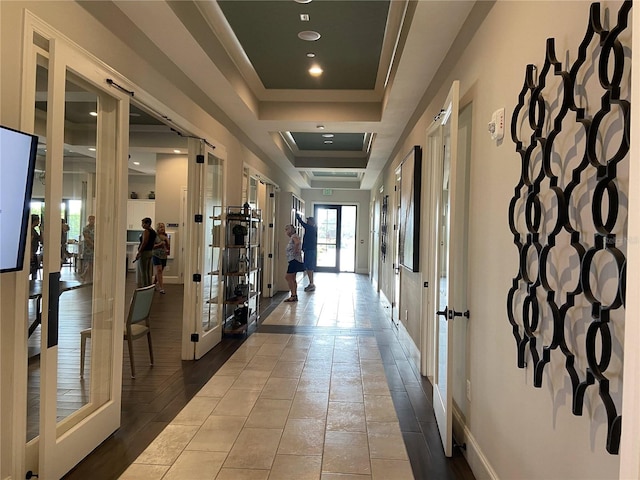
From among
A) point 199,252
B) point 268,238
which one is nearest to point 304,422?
point 199,252

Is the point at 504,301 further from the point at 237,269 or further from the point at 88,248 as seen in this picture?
the point at 237,269

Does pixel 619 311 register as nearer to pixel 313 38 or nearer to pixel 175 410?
pixel 175 410

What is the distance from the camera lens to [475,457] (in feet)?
8.10

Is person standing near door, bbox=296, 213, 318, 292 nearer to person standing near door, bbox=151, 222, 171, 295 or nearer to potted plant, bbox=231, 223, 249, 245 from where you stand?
person standing near door, bbox=151, 222, 171, 295

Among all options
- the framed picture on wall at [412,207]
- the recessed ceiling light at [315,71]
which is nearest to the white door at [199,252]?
the recessed ceiling light at [315,71]

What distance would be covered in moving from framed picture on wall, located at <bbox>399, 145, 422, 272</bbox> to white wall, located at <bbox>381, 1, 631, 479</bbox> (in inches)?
54.8

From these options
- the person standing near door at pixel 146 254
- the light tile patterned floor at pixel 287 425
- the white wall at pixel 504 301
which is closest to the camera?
the white wall at pixel 504 301

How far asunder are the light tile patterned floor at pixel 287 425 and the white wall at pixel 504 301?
704mm

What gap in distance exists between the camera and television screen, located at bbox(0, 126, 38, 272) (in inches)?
70.4

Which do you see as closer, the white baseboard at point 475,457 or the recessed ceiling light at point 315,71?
the white baseboard at point 475,457

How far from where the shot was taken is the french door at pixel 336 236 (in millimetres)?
14773

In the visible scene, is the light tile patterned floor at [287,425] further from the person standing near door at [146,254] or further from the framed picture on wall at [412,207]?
the person standing near door at [146,254]

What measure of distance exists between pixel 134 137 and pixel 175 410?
6.53 m

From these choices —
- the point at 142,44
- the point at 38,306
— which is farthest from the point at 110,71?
the point at 38,306
